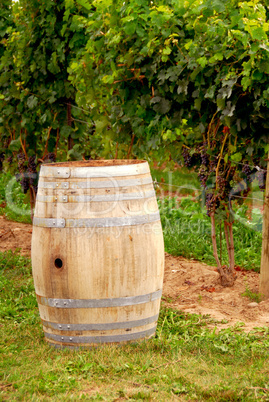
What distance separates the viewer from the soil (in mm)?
3962

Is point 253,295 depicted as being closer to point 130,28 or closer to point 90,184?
point 90,184

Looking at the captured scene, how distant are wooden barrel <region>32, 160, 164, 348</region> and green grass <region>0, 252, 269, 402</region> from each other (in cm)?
16

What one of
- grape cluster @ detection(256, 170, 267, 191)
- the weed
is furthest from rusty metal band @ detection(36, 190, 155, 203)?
the weed

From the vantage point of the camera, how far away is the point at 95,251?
3207 millimetres

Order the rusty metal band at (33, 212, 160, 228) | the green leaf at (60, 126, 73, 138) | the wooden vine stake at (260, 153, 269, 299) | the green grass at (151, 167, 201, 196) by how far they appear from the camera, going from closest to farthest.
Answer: the rusty metal band at (33, 212, 160, 228) → the wooden vine stake at (260, 153, 269, 299) → the green leaf at (60, 126, 73, 138) → the green grass at (151, 167, 201, 196)

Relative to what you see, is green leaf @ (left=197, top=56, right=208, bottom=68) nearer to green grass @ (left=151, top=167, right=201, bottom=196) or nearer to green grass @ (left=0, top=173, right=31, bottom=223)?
green grass @ (left=0, top=173, right=31, bottom=223)

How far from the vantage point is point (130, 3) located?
14.0 ft

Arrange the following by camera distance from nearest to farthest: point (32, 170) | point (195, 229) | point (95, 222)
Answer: point (95, 222) → point (32, 170) → point (195, 229)

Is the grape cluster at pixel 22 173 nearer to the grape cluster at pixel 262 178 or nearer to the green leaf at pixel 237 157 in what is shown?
the green leaf at pixel 237 157

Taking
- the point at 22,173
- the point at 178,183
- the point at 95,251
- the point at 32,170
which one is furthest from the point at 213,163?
the point at 178,183

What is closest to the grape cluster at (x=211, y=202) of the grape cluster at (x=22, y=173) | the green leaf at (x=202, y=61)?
the green leaf at (x=202, y=61)

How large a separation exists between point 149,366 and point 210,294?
1.64 meters

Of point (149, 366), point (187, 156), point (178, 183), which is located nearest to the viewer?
point (149, 366)

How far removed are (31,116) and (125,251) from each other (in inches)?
133
